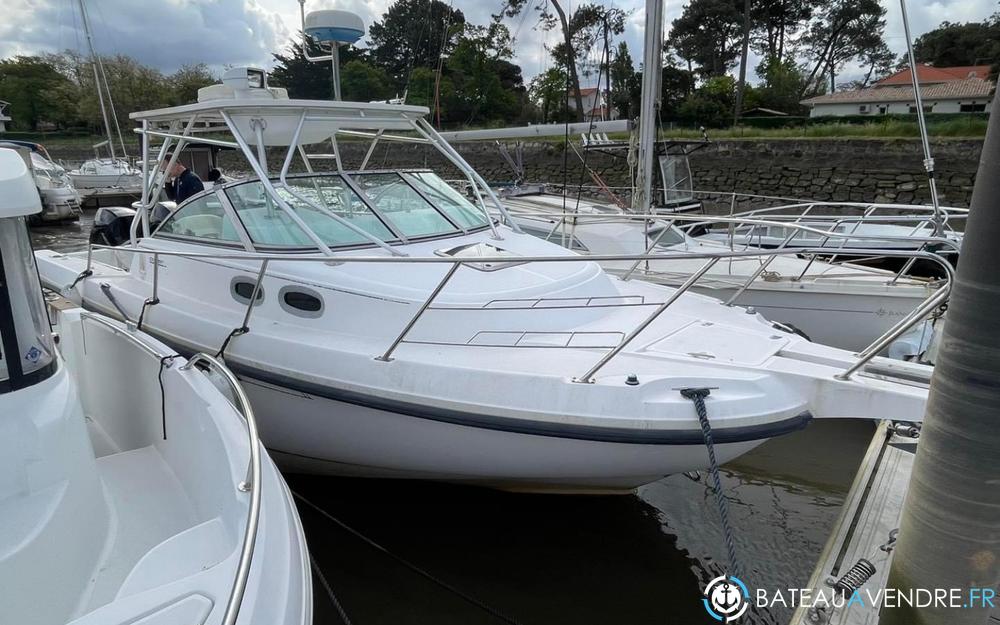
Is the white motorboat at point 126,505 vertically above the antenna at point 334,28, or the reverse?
the antenna at point 334,28

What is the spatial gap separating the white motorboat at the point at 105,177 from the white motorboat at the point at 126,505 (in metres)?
24.5

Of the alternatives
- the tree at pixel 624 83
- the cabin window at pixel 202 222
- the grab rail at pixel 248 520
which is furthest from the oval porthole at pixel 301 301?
the tree at pixel 624 83

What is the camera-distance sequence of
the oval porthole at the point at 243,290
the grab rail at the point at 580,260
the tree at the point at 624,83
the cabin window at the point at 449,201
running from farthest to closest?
the tree at the point at 624,83
the cabin window at the point at 449,201
the oval porthole at the point at 243,290
the grab rail at the point at 580,260

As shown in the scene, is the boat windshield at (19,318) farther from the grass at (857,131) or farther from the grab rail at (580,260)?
the grass at (857,131)

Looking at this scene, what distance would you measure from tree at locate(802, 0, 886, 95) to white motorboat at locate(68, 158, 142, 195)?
122ft

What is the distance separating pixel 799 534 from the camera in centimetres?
397

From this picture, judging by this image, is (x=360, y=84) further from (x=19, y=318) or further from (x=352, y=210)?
(x=19, y=318)

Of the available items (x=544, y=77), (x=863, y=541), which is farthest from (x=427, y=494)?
(x=544, y=77)

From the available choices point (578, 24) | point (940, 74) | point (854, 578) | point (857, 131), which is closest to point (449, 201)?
point (854, 578)

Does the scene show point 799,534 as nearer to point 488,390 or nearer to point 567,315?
point 567,315

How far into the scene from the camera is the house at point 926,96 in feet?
109

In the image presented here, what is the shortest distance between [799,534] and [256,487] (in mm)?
3521

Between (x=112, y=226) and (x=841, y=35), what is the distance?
46041 mm

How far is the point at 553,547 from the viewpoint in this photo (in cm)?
373
